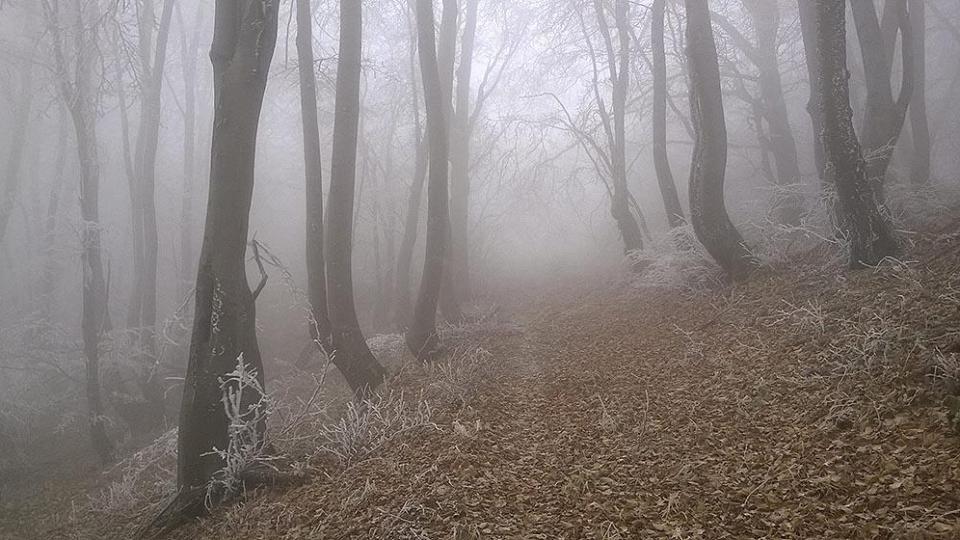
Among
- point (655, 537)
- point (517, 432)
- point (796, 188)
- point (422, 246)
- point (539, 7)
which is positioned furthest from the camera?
point (422, 246)

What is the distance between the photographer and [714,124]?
7723mm

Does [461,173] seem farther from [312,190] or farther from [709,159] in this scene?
[709,159]

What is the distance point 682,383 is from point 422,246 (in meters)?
17.5

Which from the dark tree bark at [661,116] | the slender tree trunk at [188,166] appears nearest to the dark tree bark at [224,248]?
the dark tree bark at [661,116]

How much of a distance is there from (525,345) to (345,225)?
10.7 ft

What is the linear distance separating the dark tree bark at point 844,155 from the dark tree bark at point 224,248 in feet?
19.6

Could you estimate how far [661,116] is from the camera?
1082 cm

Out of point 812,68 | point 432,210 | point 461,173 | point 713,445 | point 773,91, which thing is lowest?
point 713,445

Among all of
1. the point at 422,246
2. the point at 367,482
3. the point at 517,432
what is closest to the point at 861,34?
the point at 517,432

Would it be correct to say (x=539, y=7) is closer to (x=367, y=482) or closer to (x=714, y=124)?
(x=714, y=124)

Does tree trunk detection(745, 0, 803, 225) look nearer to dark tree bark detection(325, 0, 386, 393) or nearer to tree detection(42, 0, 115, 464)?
dark tree bark detection(325, 0, 386, 393)

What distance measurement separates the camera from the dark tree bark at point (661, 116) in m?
10.4

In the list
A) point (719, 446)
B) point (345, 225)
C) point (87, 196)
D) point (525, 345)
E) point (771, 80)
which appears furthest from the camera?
point (771, 80)

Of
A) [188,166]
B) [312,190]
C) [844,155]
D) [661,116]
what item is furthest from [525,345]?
[188,166]
